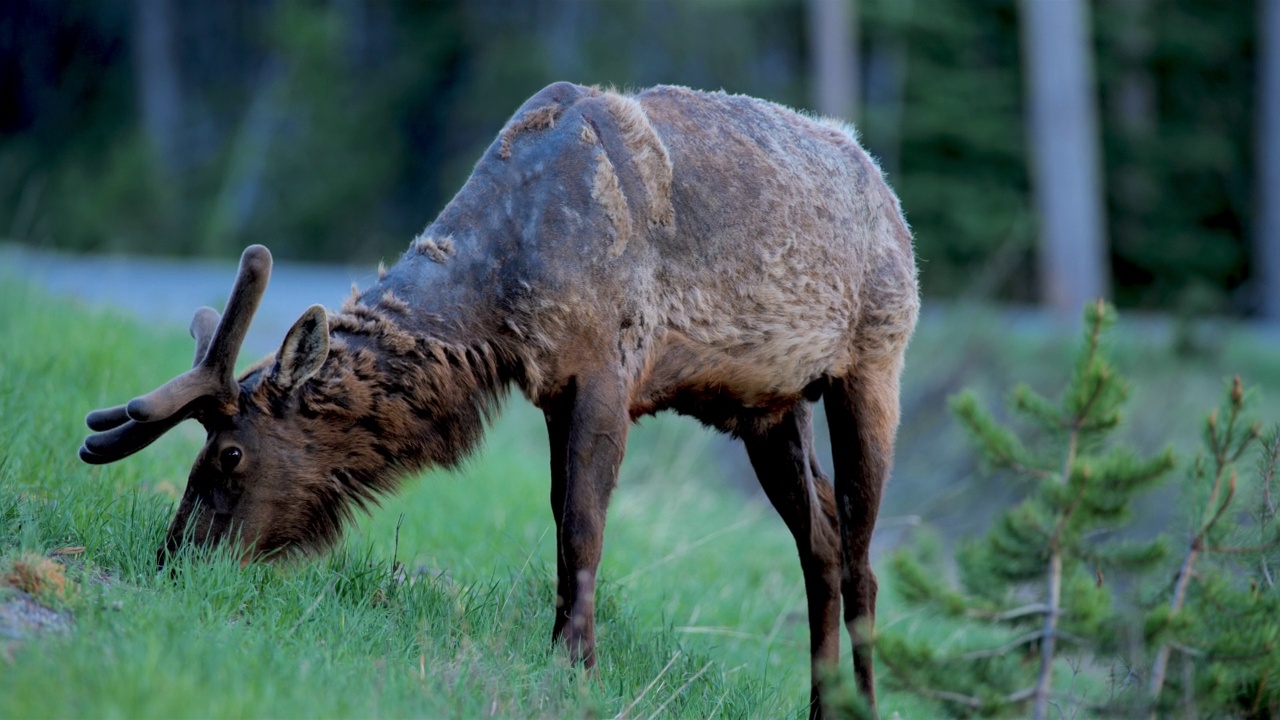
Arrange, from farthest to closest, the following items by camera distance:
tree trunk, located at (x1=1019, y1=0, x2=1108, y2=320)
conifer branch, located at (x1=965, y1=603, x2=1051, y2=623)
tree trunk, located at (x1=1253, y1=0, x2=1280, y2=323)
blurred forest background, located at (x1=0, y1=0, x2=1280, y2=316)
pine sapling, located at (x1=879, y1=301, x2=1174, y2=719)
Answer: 1. blurred forest background, located at (x1=0, y1=0, x2=1280, y2=316)
2. tree trunk, located at (x1=1253, y1=0, x2=1280, y2=323)
3. tree trunk, located at (x1=1019, y1=0, x2=1108, y2=320)
4. conifer branch, located at (x1=965, y1=603, x2=1051, y2=623)
5. pine sapling, located at (x1=879, y1=301, x2=1174, y2=719)

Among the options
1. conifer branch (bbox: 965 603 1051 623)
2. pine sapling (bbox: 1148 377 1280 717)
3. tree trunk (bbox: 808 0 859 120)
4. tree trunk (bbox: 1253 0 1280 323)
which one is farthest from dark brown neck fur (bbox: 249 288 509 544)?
tree trunk (bbox: 1253 0 1280 323)

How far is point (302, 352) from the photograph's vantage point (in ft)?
17.5

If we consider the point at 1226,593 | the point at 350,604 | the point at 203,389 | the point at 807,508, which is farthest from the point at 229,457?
the point at 1226,593

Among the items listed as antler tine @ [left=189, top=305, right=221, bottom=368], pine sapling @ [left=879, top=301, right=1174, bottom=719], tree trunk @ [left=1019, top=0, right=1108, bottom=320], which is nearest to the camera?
pine sapling @ [left=879, top=301, right=1174, bottom=719]

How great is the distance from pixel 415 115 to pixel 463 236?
846 inches

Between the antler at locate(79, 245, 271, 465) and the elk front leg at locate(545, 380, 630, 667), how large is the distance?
4.07 feet

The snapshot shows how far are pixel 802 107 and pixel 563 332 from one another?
65.6ft

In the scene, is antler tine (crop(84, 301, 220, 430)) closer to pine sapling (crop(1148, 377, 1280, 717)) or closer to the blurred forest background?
pine sapling (crop(1148, 377, 1280, 717))

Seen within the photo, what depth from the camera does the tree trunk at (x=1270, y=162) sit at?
844 inches

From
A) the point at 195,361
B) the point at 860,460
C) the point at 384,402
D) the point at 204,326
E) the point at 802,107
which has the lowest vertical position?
the point at 860,460

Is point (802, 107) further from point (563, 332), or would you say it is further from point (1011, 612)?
point (1011, 612)

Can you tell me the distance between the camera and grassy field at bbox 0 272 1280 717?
421 cm

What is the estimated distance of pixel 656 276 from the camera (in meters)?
5.50

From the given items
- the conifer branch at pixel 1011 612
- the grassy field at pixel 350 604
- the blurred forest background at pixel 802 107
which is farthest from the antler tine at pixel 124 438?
the blurred forest background at pixel 802 107
